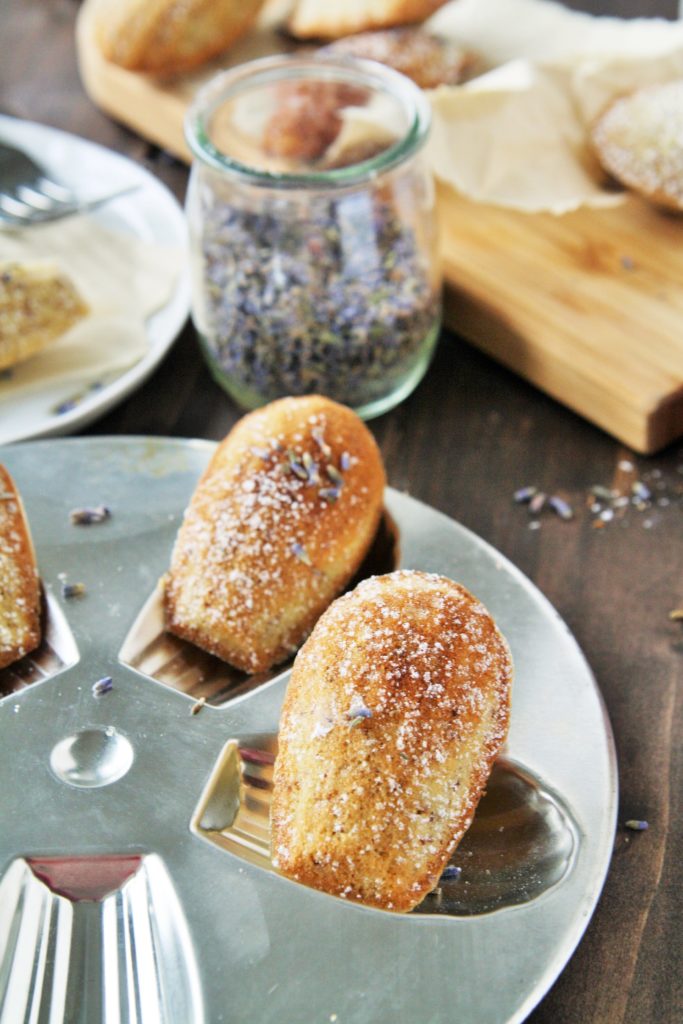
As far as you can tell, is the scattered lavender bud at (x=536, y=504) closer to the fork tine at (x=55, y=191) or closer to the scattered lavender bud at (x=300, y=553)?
the scattered lavender bud at (x=300, y=553)

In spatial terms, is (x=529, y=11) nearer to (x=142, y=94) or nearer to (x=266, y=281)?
(x=142, y=94)

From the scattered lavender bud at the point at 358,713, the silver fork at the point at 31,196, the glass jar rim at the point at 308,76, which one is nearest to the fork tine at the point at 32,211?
the silver fork at the point at 31,196

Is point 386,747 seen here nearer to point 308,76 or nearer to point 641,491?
point 641,491

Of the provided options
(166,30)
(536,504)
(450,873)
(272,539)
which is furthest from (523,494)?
(166,30)

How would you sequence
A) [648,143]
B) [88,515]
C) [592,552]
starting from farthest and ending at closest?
[648,143]
[592,552]
[88,515]

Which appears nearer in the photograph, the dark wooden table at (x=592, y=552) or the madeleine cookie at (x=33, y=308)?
the dark wooden table at (x=592, y=552)
